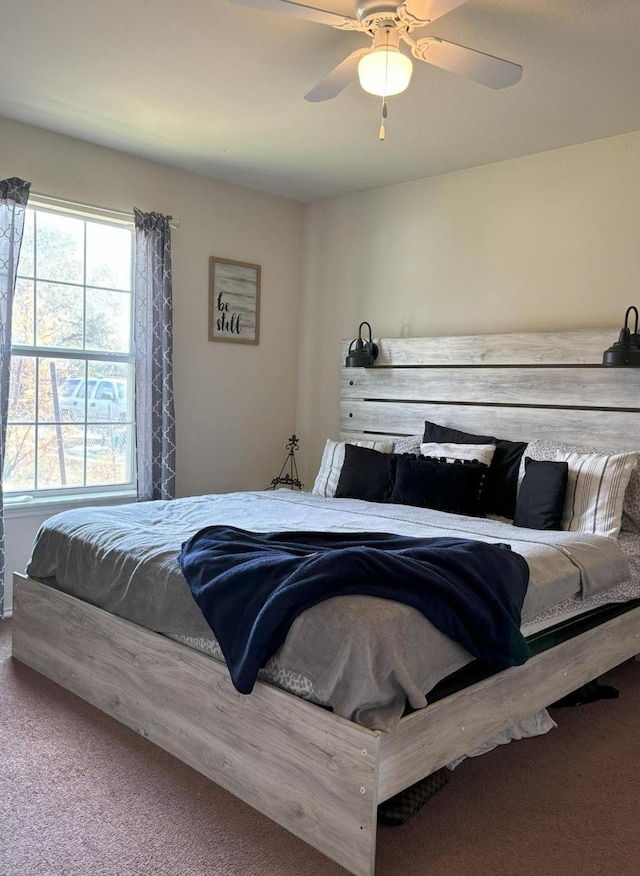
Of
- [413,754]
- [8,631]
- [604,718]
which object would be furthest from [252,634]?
[8,631]

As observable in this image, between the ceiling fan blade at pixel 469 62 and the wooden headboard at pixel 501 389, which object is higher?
the ceiling fan blade at pixel 469 62

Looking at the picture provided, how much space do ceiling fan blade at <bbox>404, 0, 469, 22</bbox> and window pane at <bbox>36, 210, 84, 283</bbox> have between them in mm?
2411

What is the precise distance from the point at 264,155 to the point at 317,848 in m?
3.40

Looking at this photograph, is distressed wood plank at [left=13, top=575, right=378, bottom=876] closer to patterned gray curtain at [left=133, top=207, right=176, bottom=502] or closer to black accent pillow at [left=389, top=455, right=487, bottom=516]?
patterned gray curtain at [left=133, top=207, right=176, bottom=502]

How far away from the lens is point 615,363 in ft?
10.8

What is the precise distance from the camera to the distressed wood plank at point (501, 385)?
350 centimetres

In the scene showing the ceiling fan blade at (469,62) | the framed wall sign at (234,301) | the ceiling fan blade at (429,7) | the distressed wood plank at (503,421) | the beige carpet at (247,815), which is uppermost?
the ceiling fan blade at (429,7)

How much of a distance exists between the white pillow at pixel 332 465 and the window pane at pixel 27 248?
1902 millimetres

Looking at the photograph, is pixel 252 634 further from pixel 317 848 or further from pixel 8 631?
pixel 8 631

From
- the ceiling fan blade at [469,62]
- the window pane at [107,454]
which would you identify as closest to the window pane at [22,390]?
the window pane at [107,454]

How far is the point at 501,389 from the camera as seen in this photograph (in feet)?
12.9

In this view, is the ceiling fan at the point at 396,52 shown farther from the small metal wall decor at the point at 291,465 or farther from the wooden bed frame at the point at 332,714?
the small metal wall decor at the point at 291,465

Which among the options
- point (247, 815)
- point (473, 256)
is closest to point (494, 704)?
point (247, 815)

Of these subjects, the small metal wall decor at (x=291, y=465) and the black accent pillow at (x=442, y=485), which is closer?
the black accent pillow at (x=442, y=485)
